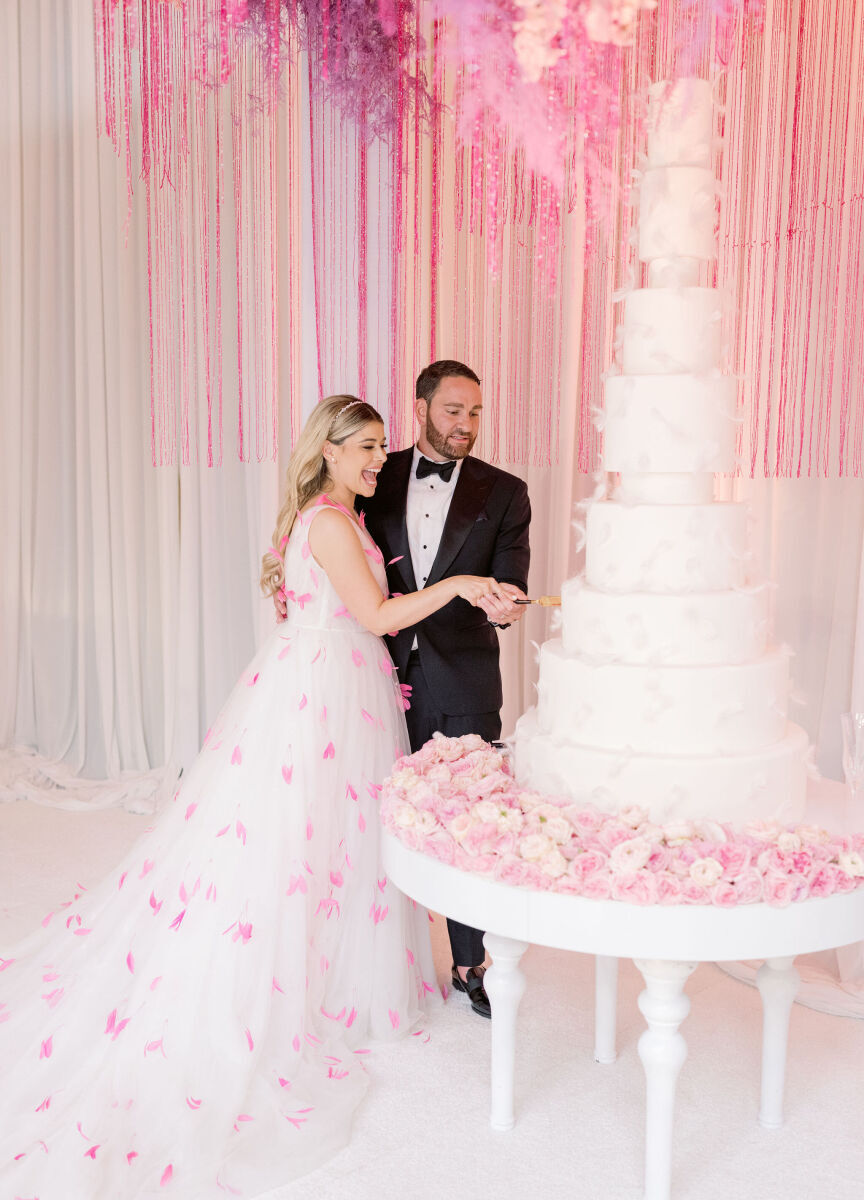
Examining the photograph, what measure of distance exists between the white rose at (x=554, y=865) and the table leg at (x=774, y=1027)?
23.2 inches

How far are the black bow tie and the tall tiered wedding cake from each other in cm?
88

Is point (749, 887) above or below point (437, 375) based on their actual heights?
below

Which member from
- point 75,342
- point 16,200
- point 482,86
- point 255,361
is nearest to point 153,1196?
point 482,86

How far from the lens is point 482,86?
7.03ft

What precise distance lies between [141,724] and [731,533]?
330 centimetres

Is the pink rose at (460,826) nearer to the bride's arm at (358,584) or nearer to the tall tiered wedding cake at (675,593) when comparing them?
the tall tiered wedding cake at (675,593)

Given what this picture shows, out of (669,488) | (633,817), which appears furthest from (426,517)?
(633,817)

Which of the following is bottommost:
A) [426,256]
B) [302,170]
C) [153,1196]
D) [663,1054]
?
[153,1196]

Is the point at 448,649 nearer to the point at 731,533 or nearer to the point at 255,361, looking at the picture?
the point at 731,533

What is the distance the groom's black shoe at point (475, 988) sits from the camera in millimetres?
2719

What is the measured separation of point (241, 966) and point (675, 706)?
103cm

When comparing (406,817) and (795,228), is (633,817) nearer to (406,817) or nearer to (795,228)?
(406,817)

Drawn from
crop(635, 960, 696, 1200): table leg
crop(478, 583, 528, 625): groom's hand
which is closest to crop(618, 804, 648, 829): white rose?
crop(635, 960, 696, 1200): table leg

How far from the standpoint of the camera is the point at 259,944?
7.75ft
